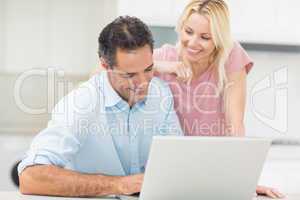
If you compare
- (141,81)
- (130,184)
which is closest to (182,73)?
(141,81)

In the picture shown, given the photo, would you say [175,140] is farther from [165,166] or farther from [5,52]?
[5,52]

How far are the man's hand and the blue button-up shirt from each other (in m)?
0.19

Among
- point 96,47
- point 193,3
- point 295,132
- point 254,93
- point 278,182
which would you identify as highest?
point 193,3

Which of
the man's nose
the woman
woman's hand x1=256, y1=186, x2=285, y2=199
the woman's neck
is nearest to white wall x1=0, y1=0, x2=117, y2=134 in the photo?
the man's nose

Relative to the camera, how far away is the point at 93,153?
3098mm

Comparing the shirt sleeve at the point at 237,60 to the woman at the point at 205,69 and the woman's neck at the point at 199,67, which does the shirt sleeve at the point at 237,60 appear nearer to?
the woman at the point at 205,69

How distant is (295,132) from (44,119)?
1386mm

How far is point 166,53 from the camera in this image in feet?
10.4

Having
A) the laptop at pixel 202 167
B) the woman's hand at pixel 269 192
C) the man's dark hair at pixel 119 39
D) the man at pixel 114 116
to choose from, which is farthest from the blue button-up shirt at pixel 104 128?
the laptop at pixel 202 167

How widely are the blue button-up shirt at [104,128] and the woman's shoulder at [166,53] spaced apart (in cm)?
13

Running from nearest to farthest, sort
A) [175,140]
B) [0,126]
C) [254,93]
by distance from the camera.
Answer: [175,140] < [0,126] < [254,93]

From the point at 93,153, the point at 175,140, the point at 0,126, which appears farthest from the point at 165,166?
the point at 0,126

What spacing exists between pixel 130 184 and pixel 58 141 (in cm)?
47

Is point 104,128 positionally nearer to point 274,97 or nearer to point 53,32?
point 53,32
